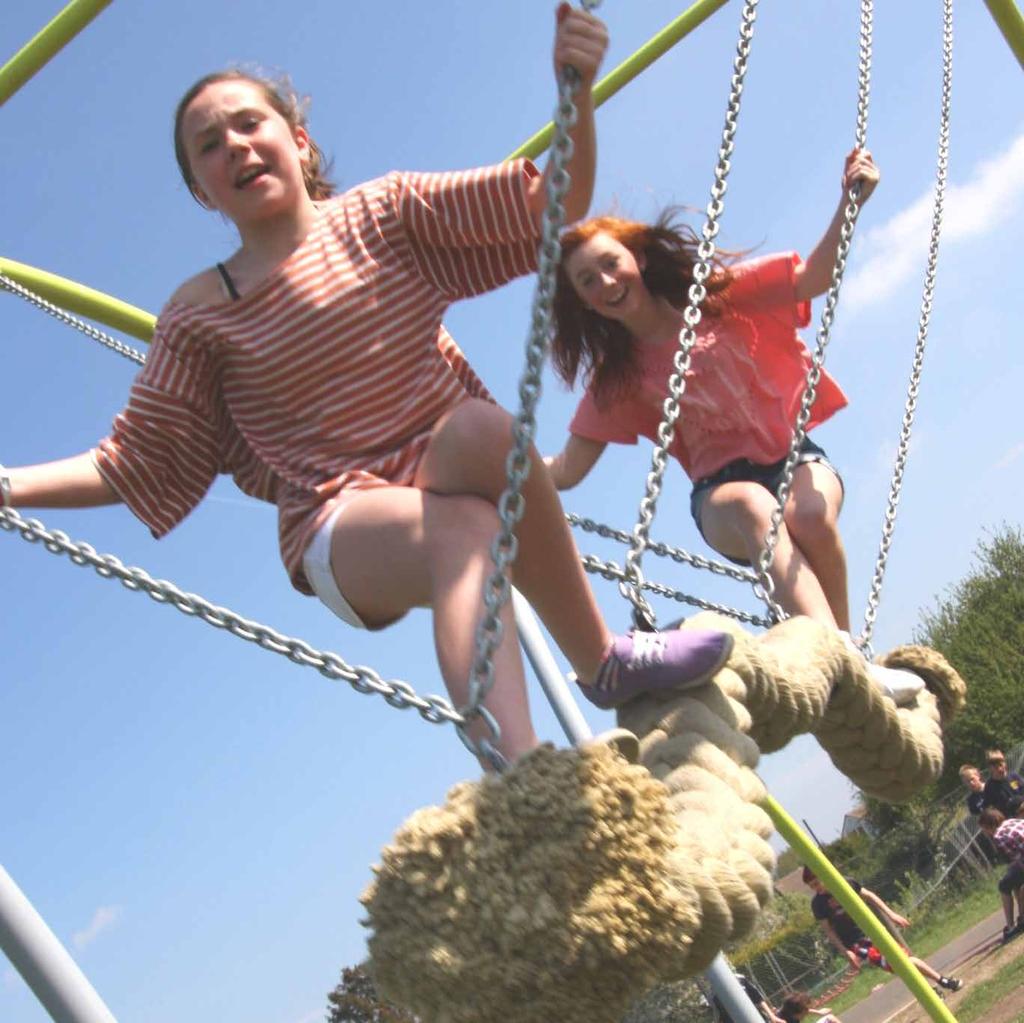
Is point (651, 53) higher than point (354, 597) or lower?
higher

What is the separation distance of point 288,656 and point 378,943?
450 mm

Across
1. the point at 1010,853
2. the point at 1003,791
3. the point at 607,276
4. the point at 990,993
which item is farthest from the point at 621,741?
the point at 1003,791

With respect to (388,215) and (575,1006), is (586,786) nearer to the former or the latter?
(575,1006)

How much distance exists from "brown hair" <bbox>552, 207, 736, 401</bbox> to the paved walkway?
7729mm

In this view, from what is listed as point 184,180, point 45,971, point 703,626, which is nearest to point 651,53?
point 184,180

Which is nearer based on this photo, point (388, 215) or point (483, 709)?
point (483, 709)

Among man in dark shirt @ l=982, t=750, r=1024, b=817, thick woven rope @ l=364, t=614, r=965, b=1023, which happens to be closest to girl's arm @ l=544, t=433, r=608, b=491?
thick woven rope @ l=364, t=614, r=965, b=1023

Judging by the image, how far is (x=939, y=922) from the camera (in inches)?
611

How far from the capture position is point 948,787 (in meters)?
26.6

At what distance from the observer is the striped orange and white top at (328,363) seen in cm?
180

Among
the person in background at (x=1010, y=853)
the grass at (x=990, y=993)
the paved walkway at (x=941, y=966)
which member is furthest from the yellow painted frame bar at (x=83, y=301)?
the paved walkway at (x=941, y=966)

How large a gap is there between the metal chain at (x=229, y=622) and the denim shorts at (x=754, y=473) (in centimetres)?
→ 159

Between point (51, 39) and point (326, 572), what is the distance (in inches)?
69.0

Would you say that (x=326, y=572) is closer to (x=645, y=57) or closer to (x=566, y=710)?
(x=566, y=710)
